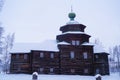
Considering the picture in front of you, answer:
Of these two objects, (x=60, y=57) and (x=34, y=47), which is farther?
(x=34, y=47)

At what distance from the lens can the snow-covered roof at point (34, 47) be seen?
125 ft

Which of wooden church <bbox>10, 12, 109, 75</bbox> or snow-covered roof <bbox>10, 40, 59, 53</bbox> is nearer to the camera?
wooden church <bbox>10, 12, 109, 75</bbox>

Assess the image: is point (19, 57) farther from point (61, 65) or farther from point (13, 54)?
point (61, 65)

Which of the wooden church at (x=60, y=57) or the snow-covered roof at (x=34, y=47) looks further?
the snow-covered roof at (x=34, y=47)

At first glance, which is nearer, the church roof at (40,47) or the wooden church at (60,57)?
the wooden church at (60,57)

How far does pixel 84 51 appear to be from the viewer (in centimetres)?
3822

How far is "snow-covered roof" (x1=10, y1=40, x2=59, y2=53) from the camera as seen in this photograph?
125ft

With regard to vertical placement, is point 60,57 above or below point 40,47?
below

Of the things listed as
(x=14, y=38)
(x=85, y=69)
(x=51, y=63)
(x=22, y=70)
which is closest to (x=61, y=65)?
(x=51, y=63)

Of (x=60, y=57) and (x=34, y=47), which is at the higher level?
(x=34, y=47)

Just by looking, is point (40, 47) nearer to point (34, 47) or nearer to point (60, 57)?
point (34, 47)

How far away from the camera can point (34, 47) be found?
3847cm

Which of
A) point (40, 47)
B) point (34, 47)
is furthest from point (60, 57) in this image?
point (34, 47)

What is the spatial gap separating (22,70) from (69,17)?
16304 millimetres
